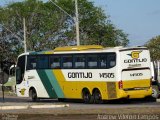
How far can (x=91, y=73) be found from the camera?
3228 centimetres

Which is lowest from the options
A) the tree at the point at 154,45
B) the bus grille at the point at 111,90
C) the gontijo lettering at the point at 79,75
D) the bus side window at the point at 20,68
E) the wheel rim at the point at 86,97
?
the wheel rim at the point at 86,97

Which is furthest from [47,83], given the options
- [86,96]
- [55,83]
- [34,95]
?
[86,96]

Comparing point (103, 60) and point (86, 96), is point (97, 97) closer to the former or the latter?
point (86, 96)

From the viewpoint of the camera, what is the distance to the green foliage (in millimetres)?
70188

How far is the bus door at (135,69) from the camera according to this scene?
1215 inches

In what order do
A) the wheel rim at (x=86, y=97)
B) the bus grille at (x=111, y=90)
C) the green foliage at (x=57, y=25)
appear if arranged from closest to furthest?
the bus grille at (x=111, y=90) → the wheel rim at (x=86, y=97) → the green foliage at (x=57, y=25)

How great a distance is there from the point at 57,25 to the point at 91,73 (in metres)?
38.4

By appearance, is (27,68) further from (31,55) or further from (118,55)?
(118,55)

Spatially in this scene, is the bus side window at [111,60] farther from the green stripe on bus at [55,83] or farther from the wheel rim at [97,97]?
the green stripe on bus at [55,83]

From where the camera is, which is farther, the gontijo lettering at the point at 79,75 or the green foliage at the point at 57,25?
the green foliage at the point at 57,25

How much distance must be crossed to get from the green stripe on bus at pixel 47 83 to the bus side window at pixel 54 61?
35.5 inches

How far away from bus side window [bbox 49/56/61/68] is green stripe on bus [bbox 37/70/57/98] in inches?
35.5

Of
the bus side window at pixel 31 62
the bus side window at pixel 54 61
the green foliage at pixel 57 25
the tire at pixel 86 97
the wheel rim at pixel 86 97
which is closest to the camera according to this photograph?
the tire at pixel 86 97

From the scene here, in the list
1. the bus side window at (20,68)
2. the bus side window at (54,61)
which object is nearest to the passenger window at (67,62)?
the bus side window at (54,61)
